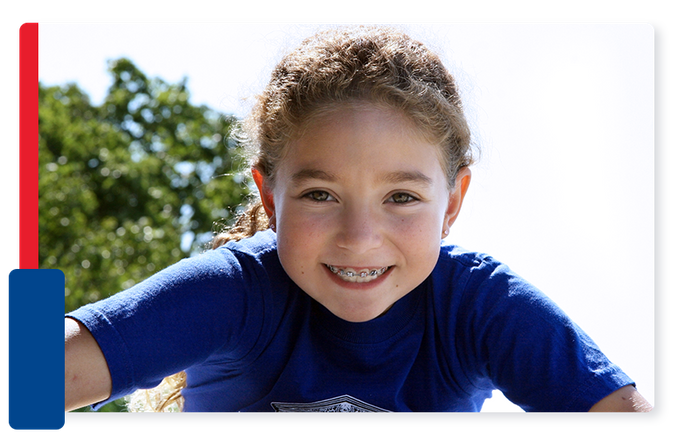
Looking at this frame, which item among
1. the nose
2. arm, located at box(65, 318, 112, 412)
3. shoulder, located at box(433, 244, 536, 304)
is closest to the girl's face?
the nose

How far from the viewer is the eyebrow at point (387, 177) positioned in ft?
2.99

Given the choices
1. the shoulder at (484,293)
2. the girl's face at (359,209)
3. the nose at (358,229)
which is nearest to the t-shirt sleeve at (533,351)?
the shoulder at (484,293)

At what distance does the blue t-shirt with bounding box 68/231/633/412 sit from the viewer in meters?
0.96

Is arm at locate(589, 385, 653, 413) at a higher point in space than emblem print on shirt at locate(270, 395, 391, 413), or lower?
higher

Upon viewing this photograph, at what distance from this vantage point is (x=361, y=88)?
3.16 feet

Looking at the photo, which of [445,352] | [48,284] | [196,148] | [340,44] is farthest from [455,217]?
[196,148]

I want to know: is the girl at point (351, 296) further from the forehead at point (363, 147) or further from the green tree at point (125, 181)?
the green tree at point (125, 181)

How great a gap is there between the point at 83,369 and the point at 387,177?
410 millimetres

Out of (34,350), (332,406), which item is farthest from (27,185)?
(332,406)

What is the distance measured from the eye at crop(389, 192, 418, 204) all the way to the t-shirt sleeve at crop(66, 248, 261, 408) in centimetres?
23

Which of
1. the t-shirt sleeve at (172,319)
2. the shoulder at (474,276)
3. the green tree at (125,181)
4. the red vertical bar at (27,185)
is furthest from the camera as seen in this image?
the green tree at (125,181)

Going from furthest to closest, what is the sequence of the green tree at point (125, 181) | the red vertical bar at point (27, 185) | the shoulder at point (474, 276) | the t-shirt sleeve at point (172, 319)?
the green tree at point (125, 181) → the shoulder at point (474, 276) → the t-shirt sleeve at point (172, 319) → the red vertical bar at point (27, 185)

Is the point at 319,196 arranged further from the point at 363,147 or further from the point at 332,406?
the point at 332,406

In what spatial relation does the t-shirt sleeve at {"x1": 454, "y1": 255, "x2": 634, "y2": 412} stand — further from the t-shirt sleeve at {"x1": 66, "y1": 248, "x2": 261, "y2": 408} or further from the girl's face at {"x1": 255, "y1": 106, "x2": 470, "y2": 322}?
the t-shirt sleeve at {"x1": 66, "y1": 248, "x2": 261, "y2": 408}
